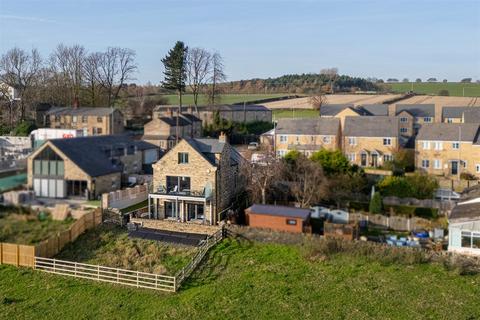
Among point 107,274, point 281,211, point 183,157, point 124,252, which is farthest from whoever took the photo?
point 183,157

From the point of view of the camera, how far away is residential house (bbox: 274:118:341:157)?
4756cm

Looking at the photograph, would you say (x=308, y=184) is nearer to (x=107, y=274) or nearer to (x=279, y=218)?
(x=279, y=218)

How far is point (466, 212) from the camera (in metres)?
25.1

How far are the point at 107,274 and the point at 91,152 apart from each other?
12153 mm

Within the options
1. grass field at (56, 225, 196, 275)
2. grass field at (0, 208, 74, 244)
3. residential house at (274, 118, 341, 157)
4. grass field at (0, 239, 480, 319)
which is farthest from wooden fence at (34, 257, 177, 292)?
residential house at (274, 118, 341, 157)

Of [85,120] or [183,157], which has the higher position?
[85,120]

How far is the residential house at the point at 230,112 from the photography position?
6769 cm

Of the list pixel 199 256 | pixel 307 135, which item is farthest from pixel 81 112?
pixel 199 256

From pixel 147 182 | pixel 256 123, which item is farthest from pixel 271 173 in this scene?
pixel 256 123

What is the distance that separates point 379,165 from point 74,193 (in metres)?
27.7

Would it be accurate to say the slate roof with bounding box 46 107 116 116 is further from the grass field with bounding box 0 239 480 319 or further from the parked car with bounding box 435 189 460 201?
the parked car with bounding box 435 189 460 201

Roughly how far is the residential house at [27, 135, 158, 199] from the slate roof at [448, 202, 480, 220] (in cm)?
2077

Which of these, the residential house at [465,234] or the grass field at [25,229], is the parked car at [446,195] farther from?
the grass field at [25,229]

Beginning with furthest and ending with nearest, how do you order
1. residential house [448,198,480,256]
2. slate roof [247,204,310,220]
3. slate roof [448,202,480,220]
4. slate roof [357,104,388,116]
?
slate roof [357,104,388,116]
slate roof [247,204,310,220]
slate roof [448,202,480,220]
residential house [448,198,480,256]
